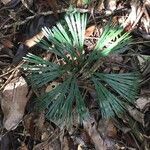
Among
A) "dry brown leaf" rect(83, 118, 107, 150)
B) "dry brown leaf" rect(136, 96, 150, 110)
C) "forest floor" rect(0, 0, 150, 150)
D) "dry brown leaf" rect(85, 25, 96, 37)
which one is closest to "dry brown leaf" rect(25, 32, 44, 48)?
"forest floor" rect(0, 0, 150, 150)

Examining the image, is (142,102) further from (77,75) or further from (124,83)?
(77,75)

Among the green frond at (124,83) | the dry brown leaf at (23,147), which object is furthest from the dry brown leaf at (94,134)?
the dry brown leaf at (23,147)

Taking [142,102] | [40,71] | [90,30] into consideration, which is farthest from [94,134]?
[90,30]

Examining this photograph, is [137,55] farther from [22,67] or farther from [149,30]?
[22,67]

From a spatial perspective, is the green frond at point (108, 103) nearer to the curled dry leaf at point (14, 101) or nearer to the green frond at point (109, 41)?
the green frond at point (109, 41)

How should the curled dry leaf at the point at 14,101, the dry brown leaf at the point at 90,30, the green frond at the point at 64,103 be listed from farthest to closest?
the dry brown leaf at the point at 90,30 < the curled dry leaf at the point at 14,101 < the green frond at the point at 64,103
